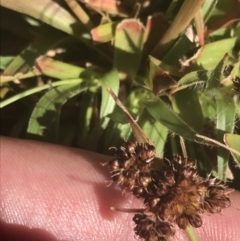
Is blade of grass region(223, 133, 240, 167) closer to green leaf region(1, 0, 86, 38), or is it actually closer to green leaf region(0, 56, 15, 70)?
green leaf region(1, 0, 86, 38)

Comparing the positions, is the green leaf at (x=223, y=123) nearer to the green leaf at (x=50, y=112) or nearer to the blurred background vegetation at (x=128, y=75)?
the blurred background vegetation at (x=128, y=75)

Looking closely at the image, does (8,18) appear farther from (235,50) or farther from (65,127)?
(235,50)

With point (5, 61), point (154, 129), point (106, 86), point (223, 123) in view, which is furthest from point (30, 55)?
point (223, 123)

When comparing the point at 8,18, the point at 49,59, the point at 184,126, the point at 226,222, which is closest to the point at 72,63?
the point at 49,59

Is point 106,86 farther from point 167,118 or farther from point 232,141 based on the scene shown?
point 232,141

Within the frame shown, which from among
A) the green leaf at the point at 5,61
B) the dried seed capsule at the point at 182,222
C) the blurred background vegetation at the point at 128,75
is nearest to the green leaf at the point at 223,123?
the blurred background vegetation at the point at 128,75
